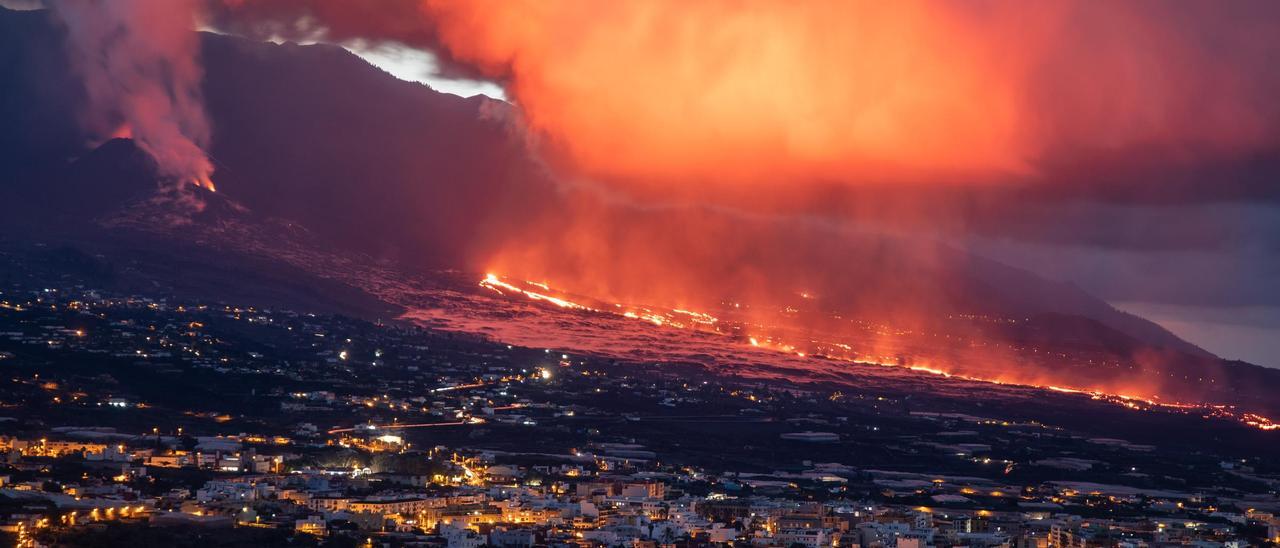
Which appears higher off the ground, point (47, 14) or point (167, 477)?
point (47, 14)

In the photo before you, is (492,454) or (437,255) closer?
(492,454)

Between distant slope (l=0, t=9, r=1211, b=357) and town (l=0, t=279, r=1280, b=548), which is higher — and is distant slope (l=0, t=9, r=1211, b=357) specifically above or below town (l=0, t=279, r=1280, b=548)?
above

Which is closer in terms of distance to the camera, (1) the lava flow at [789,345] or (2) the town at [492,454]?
(2) the town at [492,454]

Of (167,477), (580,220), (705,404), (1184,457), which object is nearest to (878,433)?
(705,404)

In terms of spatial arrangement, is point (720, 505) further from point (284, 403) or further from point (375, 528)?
point (284, 403)

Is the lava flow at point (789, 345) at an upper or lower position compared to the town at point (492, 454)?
upper

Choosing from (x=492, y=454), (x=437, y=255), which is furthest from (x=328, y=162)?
(x=492, y=454)

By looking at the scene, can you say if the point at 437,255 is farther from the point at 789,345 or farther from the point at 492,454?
the point at 492,454

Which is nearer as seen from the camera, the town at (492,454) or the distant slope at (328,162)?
the town at (492,454)
